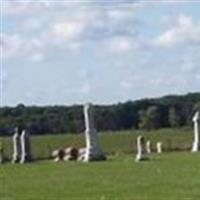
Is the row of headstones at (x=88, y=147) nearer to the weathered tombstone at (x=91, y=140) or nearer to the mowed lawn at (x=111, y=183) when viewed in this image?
the weathered tombstone at (x=91, y=140)

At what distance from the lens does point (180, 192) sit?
23891mm

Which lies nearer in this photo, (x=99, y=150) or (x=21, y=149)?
(x=99, y=150)

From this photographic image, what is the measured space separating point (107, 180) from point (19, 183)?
275 centimetres

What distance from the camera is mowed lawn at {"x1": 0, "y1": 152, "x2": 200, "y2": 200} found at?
24031 mm

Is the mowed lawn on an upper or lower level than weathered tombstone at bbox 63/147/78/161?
lower

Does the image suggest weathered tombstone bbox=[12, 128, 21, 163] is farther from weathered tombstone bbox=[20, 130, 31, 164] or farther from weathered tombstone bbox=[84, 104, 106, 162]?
weathered tombstone bbox=[84, 104, 106, 162]

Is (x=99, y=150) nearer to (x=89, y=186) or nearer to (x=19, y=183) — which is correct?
(x=19, y=183)

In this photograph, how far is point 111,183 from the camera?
27938 millimetres

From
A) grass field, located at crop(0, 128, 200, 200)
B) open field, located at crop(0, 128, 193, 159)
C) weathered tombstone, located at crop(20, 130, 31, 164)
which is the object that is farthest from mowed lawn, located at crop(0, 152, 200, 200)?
open field, located at crop(0, 128, 193, 159)

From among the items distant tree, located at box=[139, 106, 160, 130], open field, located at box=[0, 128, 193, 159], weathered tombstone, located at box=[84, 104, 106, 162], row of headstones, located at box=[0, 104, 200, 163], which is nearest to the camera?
row of headstones, located at box=[0, 104, 200, 163]

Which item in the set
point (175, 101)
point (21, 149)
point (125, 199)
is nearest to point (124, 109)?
point (175, 101)

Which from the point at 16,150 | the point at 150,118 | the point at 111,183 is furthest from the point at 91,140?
the point at 150,118

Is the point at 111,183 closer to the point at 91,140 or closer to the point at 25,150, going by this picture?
the point at 91,140

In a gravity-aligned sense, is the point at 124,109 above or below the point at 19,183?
above
